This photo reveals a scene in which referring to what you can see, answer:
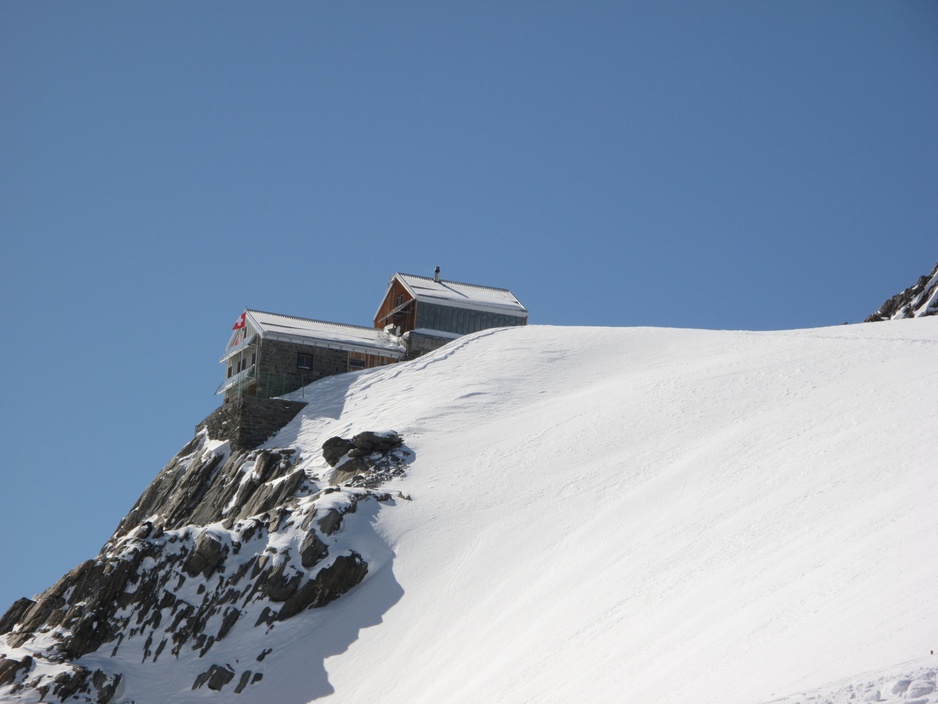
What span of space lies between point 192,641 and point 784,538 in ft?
50.4

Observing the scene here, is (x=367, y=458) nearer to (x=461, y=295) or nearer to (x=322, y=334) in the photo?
(x=322, y=334)

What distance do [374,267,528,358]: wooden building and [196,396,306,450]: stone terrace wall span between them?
30.8 ft

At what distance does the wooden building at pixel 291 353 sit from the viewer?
43781 millimetres

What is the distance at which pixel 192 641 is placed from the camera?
1040 inches

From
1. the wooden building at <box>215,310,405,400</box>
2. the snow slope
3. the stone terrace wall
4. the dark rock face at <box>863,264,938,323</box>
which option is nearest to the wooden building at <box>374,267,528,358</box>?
the wooden building at <box>215,310,405,400</box>

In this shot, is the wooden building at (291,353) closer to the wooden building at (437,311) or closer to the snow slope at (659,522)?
the wooden building at (437,311)

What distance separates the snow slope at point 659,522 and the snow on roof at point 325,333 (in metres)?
5.67

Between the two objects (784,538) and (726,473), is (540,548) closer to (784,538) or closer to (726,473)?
(726,473)

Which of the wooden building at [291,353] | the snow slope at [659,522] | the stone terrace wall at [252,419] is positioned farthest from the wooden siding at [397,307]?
the stone terrace wall at [252,419]

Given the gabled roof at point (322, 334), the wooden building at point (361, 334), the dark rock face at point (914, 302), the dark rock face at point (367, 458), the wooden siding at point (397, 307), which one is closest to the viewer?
the dark rock face at point (367, 458)

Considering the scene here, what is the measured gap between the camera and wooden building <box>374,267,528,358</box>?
48812 millimetres

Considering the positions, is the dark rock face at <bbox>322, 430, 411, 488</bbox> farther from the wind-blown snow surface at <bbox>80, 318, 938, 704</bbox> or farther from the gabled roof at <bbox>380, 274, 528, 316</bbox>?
the gabled roof at <bbox>380, 274, 528, 316</bbox>

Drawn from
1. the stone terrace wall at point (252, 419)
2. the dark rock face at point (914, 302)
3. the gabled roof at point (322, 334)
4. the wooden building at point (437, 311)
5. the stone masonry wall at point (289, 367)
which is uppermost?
the dark rock face at point (914, 302)

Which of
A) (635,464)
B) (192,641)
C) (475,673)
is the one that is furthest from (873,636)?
(192,641)
